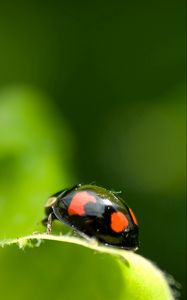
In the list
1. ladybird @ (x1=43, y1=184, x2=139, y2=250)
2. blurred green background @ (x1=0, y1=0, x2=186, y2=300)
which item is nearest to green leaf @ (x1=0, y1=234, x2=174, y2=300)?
ladybird @ (x1=43, y1=184, x2=139, y2=250)

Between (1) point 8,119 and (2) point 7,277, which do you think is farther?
(1) point 8,119

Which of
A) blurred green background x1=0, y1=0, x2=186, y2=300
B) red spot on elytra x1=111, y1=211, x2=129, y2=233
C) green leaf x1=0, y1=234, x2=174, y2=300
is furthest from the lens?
blurred green background x1=0, y1=0, x2=186, y2=300

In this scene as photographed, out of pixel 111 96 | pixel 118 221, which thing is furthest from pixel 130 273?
pixel 111 96

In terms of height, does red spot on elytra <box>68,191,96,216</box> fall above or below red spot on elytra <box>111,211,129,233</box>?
above

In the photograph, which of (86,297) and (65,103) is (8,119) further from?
(86,297)

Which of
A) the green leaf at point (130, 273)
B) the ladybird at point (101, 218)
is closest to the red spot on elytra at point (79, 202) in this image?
the ladybird at point (101, 218)

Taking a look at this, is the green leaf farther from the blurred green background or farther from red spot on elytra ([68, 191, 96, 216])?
the blurred green background

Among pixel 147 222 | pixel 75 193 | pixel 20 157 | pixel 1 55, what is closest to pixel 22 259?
pixel 75 193
